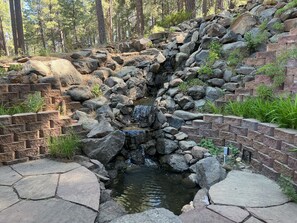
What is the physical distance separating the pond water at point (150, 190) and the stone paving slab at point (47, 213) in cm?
98

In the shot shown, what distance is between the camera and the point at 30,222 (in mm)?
2107

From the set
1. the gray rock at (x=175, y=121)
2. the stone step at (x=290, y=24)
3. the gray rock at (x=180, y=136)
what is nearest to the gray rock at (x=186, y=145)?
the gray rock at (x=180, y=136)

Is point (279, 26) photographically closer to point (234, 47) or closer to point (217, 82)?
point (234, 47)

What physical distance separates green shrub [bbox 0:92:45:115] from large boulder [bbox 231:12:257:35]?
16.0 ft

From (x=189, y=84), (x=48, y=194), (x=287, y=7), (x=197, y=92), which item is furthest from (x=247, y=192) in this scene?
(x=287, y=7)

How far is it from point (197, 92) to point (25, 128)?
3.39 meters

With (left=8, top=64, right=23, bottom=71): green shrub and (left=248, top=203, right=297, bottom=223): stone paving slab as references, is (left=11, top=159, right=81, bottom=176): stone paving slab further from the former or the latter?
(left=8, top=64, right=23, bottom=71): green shrub

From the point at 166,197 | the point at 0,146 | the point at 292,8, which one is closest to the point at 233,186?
the point at 166,197

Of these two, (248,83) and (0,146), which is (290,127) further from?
(0,146)

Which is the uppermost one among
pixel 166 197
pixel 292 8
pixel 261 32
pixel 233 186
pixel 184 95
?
pixel 292 8

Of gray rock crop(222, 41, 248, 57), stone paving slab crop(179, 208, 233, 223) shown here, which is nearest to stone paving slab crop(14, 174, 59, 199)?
stone paving slab crop(179, 208, 233, 223)

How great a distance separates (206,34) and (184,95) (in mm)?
2244

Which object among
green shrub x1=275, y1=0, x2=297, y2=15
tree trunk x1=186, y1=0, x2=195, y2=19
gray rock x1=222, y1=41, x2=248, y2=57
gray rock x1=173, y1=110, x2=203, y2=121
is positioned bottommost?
gray rock x1=173, y1=110, x2=203, y2=121

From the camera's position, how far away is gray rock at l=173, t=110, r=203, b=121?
186 inches
